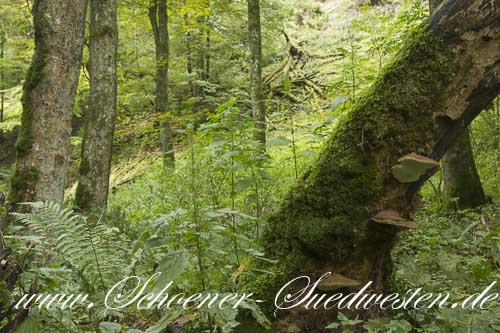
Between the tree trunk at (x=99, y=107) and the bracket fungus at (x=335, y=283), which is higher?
the tree trunk at (x=99, y=107)

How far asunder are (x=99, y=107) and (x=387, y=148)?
5.39m

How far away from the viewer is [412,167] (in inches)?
95.2

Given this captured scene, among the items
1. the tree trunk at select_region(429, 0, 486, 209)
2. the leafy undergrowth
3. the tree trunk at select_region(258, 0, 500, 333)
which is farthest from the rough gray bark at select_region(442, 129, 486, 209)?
the tree trunk at select_region(258, 0, 500, 333)

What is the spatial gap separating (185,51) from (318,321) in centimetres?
1763

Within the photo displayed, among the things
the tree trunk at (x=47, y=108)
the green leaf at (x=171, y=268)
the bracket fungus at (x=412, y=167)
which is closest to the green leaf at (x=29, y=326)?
the green leaf at (x=171, y=268)

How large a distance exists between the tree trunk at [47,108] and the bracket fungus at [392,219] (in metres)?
3.82

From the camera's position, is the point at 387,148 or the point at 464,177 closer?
the point at 387,148

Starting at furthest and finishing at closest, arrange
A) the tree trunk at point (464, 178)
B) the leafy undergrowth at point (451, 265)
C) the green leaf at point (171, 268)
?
the tree trunk at point (464, 178), the leafy undergrowth at point (451, 265), the green leaf at point (171, 268)

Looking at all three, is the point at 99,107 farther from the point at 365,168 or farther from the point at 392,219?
the point at 392,219

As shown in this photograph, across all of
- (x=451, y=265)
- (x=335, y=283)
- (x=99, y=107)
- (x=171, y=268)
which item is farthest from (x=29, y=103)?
(x=451, y=265)

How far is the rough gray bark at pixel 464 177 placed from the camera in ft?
21.6

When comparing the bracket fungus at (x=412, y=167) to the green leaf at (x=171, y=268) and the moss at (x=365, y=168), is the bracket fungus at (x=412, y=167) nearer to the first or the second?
the moss at (x=365, y=168)

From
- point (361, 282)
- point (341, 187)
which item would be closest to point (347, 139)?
point (341, 187)

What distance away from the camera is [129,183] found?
51.4 feet
